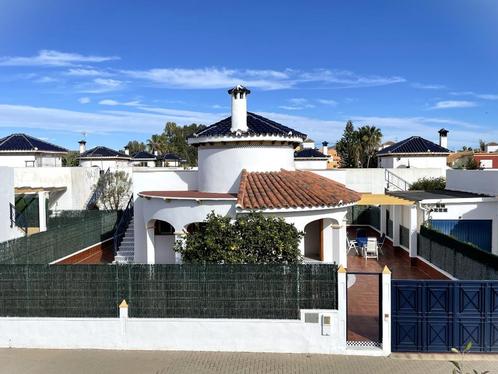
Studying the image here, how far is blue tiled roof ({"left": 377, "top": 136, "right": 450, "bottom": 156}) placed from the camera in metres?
49.3

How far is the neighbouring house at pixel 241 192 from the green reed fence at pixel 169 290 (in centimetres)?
379

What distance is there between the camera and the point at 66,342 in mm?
13398


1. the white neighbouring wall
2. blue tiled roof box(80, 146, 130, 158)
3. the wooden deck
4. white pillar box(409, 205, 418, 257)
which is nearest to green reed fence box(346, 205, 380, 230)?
the wooden deck

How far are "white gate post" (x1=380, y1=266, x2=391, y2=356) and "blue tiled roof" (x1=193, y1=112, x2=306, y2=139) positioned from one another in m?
9.84

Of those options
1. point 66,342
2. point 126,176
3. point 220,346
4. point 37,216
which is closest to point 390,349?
point 220,346

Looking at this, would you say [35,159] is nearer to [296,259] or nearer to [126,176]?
[126,176]

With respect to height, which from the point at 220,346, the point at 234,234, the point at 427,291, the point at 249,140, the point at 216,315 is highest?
the point at 249,140

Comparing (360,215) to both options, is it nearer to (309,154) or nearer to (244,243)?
(309,154)

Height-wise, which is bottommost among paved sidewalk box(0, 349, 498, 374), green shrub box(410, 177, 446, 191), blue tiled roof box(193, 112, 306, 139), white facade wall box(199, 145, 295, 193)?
paved sidewalk box(0, 349, 498, 374)

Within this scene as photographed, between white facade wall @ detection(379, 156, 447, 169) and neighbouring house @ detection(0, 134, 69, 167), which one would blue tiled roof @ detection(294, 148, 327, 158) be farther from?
neighbouring house @ detection(0, 134, 69, 167)

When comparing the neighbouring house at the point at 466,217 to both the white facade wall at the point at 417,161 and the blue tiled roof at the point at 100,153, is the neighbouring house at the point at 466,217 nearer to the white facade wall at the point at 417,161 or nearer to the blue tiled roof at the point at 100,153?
the white facade wall at the point at 417,161

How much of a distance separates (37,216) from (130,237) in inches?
279

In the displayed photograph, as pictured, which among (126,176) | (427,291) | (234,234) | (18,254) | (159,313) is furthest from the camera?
(126,176)

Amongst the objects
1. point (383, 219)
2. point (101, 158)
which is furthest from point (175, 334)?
point (101, 158)
